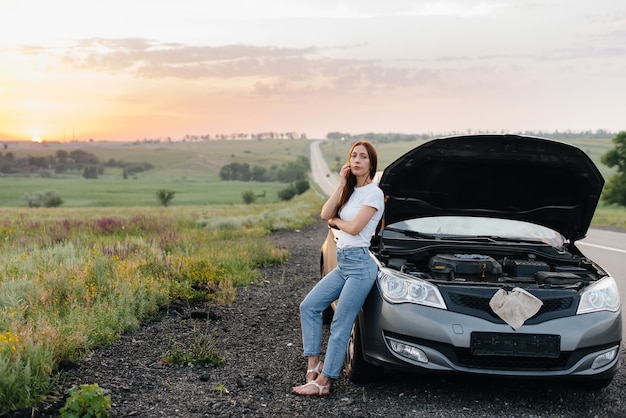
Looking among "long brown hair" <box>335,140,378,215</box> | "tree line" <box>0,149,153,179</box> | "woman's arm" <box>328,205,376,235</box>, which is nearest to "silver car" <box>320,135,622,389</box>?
"woman's arm" <box>328,205,376,235</box>

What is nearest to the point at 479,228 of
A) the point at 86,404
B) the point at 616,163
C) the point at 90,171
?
the point at 86,404

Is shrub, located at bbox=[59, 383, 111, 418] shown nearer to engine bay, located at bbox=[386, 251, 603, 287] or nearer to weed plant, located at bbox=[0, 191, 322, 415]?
weed plant, located at bbox=[0, 191, 322, 415]

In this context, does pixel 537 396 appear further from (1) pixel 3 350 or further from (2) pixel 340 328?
(1) pixel 3 350

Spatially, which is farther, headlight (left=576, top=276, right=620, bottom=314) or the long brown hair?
the long brown hair

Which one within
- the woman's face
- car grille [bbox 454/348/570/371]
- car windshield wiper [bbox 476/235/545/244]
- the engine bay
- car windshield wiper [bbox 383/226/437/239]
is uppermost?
the woman's face

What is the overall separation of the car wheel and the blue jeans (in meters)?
0.15

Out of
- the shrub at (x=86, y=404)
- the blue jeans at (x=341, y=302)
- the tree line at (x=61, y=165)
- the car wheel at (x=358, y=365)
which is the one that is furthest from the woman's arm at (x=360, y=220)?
the tree line at (x=61, y=165)

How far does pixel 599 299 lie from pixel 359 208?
80.1 inches

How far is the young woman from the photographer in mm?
5293

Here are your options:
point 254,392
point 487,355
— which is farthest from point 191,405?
point 487,355

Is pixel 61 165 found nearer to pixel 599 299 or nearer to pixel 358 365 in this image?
pixel 358 365

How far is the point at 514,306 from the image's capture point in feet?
16.2

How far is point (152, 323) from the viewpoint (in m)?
7.60

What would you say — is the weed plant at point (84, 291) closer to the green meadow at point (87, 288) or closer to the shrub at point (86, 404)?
the green meadow at point (87, 288)
